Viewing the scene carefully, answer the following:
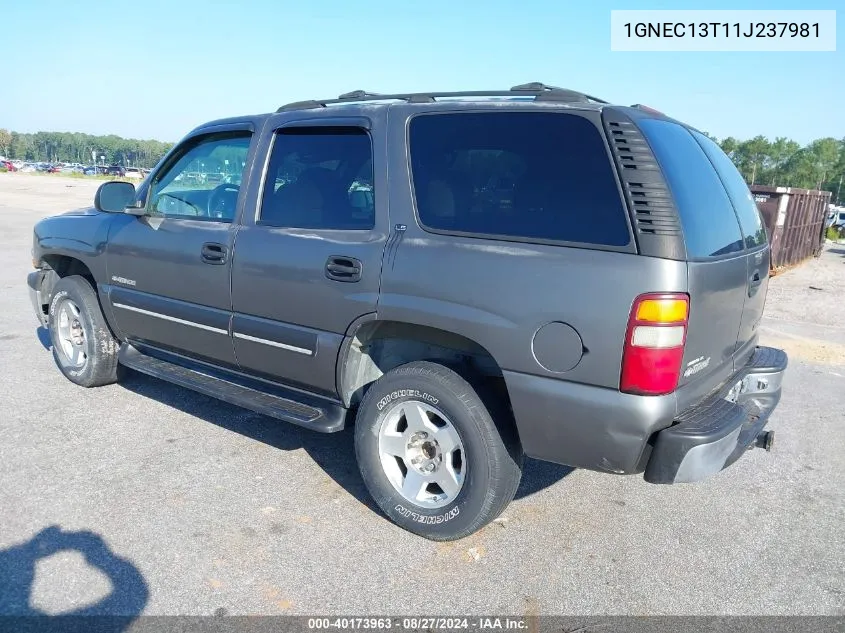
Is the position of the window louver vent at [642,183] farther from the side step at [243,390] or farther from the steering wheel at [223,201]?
the steering wheel at [223,201]

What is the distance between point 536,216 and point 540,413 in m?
0.83

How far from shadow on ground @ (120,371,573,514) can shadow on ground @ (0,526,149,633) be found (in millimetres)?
1198

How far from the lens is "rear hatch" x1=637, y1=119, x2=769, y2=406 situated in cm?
270

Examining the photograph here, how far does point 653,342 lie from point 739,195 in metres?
1.44

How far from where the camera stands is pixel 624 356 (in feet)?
8.45

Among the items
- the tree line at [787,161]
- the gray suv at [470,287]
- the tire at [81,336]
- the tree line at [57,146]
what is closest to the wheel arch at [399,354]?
the gray suv at [470,287]

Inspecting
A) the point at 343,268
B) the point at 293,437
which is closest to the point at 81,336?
the point at 293,437

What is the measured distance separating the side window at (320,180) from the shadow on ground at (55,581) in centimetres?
182

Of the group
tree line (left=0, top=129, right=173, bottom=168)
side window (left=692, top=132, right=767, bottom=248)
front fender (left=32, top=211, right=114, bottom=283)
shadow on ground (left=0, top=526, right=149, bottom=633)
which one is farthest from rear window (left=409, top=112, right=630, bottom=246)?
tree line (left=0, top=129, right=173, bottom=168)

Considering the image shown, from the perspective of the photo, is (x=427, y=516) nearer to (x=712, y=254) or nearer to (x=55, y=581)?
(x=55, y=581)

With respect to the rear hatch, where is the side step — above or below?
below

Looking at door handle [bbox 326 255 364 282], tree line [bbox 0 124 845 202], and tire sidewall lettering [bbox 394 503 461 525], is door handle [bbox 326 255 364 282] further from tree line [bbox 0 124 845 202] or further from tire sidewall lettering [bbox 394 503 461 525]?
tree line [bbox 0 124 845 202]

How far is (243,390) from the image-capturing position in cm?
392

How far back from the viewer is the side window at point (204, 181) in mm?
4000
